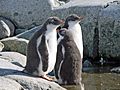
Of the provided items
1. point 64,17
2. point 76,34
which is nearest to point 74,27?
point 76,34

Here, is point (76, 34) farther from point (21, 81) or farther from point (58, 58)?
point (21, 81)

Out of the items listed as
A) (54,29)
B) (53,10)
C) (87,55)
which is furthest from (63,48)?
(53,10)

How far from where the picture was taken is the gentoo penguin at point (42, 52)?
893 centimetres

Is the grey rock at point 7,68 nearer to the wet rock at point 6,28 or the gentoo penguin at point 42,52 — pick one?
the gentoo penguin at point 42,52

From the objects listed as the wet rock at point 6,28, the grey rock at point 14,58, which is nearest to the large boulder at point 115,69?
the grey rock at point 14,58

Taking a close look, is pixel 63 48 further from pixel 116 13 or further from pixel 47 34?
pixel 116 13

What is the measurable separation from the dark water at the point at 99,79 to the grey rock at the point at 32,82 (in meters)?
1.08

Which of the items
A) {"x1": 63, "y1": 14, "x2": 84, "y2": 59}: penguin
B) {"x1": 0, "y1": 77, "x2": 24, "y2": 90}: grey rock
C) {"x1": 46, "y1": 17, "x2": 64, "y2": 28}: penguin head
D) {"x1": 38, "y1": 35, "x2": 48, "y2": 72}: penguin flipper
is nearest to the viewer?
{"x1": 0, "y1": 77, "x2": 24, "y2": 90}: grey rock

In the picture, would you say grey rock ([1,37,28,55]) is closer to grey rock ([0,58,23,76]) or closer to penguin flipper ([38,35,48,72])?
grey rock ([0,58,23,76])

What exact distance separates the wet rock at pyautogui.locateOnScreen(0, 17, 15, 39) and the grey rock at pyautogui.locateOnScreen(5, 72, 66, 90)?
6316 mm

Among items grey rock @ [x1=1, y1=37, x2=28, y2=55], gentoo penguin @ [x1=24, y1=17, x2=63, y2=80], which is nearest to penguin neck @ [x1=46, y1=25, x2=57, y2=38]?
gentoo penguin @ [x1=24, y1=17, x2=63, y2=80]

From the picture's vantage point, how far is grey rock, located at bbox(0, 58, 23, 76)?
28.7 feet

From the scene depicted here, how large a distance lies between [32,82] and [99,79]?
2.75m

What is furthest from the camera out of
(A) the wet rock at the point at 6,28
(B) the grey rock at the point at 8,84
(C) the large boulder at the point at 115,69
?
(A) the wet rock at the point at 6,28
